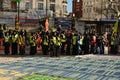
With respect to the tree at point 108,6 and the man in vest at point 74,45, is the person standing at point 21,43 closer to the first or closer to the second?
the man in vest at point 74,45

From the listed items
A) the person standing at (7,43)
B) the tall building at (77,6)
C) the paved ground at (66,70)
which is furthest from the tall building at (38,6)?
the paved ground at (66,70)

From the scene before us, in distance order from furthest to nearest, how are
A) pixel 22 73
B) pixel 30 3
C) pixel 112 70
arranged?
1. pixel 30 3
2. pixel 112 70
3. pixel 22 73

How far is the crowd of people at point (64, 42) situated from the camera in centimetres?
2100

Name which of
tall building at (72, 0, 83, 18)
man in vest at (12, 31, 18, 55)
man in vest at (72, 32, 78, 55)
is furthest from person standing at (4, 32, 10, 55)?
tall building at (72, 0, 83, 18)

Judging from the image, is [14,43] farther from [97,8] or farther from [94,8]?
[94,8]

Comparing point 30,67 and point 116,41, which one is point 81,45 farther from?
point 30,67

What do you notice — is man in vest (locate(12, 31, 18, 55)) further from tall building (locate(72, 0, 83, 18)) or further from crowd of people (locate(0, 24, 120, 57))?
tall building (locate(72, 0, 83, 18))

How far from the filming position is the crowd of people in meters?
21.0

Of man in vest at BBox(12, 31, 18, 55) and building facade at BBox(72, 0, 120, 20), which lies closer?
man in vest at BBox(12, 31, 18, 55)

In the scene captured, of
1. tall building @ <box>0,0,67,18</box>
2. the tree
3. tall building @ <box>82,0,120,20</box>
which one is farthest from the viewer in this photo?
tall building @ <box>82,0,120,20</box>

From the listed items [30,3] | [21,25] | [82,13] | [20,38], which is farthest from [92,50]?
[82,13]

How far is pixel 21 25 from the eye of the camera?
139 feet

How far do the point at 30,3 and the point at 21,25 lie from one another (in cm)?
1850

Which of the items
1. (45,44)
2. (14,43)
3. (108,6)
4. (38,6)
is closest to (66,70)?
(45,44)
